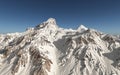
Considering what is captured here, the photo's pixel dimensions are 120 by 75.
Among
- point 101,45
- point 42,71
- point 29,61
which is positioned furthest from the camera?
point 101,45

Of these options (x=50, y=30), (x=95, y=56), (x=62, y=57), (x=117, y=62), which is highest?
(x=50, y=30)

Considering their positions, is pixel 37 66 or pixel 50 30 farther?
pixel 50 30

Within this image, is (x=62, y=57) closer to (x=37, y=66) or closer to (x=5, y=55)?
(x=37, y=66)

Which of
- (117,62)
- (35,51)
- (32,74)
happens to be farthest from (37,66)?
(117,62)

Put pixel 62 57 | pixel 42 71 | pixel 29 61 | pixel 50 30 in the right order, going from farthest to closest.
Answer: pixel 50 30 < pixel 62 57 < pixel 29 61 < pixel 42 71

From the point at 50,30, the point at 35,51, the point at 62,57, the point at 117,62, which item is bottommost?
the point at 117,62

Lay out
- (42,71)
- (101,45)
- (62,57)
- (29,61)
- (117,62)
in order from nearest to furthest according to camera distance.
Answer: (42,71) → (117,62) → (29,61) → (62,57) → (101,45)

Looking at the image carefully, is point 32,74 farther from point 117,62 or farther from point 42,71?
point 117,62

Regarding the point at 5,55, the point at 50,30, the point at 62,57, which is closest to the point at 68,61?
the point at 62,57

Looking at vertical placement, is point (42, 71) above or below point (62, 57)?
below
